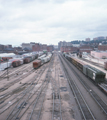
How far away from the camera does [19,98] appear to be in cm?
1720

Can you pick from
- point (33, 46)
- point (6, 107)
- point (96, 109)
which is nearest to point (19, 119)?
point (6, 107)

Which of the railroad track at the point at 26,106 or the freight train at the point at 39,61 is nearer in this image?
the railroad track at the point at 26,106

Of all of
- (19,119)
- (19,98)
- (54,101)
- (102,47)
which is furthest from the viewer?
(102,47)

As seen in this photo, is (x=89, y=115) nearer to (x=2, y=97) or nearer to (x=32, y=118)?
(x=32, y=118)

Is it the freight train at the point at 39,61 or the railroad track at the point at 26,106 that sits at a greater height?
the freight train at the point at 39,61

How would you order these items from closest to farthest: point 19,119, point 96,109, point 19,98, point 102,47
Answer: point 19,119, point 96,109, point 19,98, point 102,47

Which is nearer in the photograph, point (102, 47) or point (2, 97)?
point (2, 97)

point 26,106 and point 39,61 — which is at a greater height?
point 39,61

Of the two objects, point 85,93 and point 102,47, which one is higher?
point 102,47

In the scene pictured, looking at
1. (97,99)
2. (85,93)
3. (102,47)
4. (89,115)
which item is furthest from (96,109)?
(102,47)

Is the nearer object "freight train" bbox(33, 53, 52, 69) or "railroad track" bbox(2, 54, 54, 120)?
"railroad track" bbox(2, 54, 54, 120)

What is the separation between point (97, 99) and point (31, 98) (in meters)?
10.4

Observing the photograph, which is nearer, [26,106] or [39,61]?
[26,106]

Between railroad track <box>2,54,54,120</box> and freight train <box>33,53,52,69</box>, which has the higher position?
freight train <box>33,53,52,69</box>
